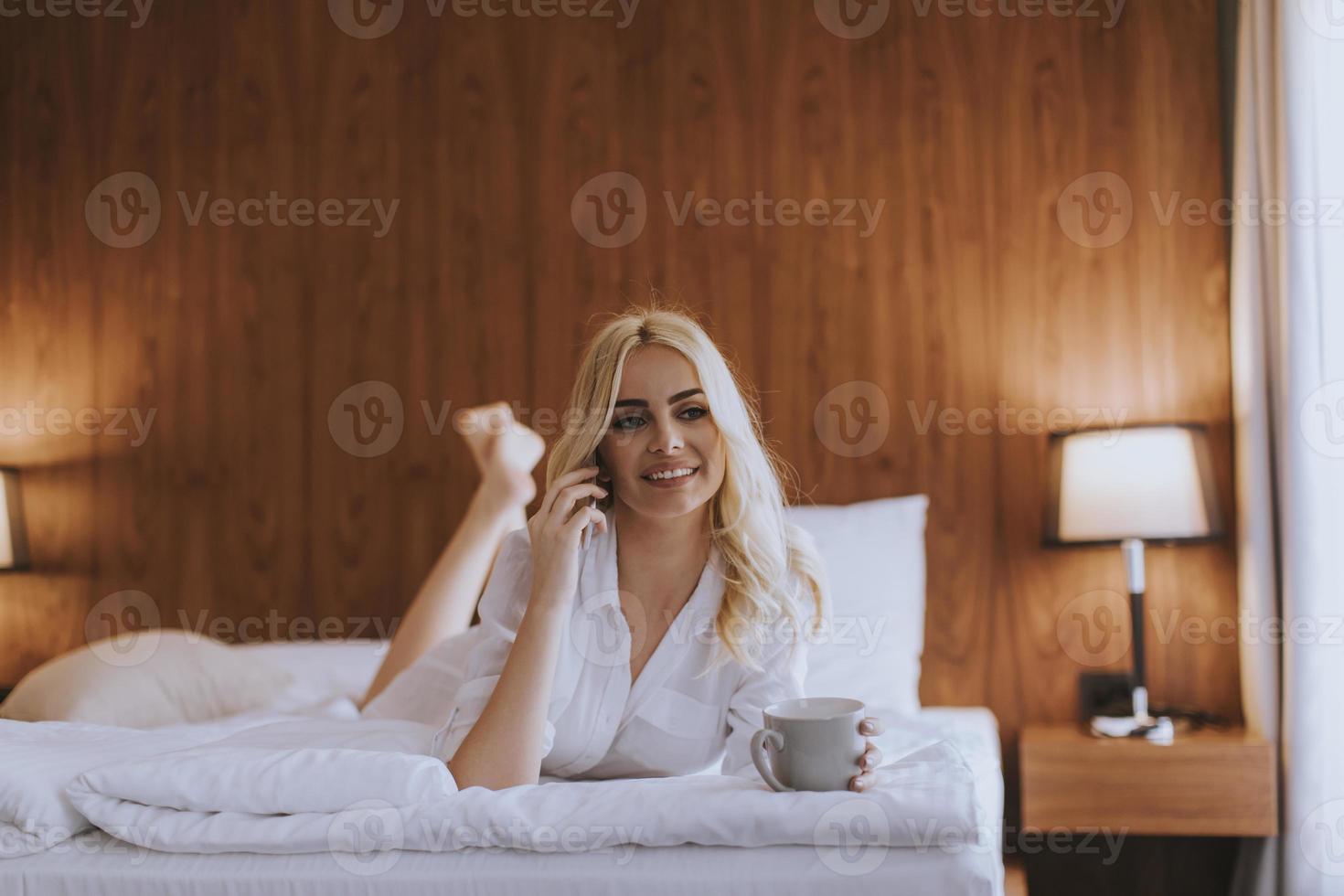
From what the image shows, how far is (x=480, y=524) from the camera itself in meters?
2.54

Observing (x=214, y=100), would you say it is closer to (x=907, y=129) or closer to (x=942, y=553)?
(x=907, y=129)

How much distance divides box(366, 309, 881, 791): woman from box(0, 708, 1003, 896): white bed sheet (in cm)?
28

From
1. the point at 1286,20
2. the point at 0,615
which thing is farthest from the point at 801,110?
the point at 0,615

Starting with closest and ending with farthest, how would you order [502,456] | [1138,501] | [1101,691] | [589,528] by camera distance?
[589,528]
[1138,501]
[502,456]
[1101,691]

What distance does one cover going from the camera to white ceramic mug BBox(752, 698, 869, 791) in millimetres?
1236

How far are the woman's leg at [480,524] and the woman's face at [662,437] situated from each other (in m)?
0.92

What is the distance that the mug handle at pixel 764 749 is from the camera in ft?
4.11

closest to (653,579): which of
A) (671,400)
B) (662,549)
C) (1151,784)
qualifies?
(662,549)

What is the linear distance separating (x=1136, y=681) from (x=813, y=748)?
4.88 ft

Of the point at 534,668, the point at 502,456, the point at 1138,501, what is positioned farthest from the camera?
the point at 502,456
